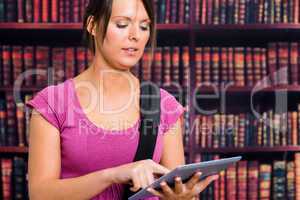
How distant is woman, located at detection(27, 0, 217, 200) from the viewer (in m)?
1.09

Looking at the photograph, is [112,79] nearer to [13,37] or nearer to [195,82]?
[195,82]

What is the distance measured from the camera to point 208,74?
8.06 ft

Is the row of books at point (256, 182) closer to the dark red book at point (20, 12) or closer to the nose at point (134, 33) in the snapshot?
the dark red book at point (20, 12)

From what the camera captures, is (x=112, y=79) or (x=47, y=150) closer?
(x=47, y=150)

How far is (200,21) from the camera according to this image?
2.43m

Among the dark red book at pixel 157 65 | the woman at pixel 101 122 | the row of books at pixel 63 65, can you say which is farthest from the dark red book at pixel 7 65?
the woman at pixel 101 122

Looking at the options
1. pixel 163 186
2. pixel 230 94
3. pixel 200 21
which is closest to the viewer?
pixel 163 186

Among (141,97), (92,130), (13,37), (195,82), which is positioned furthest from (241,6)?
(92,130)

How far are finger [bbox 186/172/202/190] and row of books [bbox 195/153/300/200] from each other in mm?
1386

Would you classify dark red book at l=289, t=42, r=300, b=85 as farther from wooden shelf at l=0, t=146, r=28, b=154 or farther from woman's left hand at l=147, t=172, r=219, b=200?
woman's left hand at l=147, t=172, r=219, b=200

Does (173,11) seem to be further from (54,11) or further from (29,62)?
(29,62)

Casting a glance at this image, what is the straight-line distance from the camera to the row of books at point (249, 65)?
2463mm

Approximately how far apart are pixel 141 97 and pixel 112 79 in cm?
8

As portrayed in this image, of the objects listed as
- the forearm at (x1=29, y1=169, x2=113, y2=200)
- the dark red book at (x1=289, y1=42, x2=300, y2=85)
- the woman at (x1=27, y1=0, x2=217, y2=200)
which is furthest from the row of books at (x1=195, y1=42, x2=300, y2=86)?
the forearm at (x1=29, y1=169, x2=113, y2=200)
